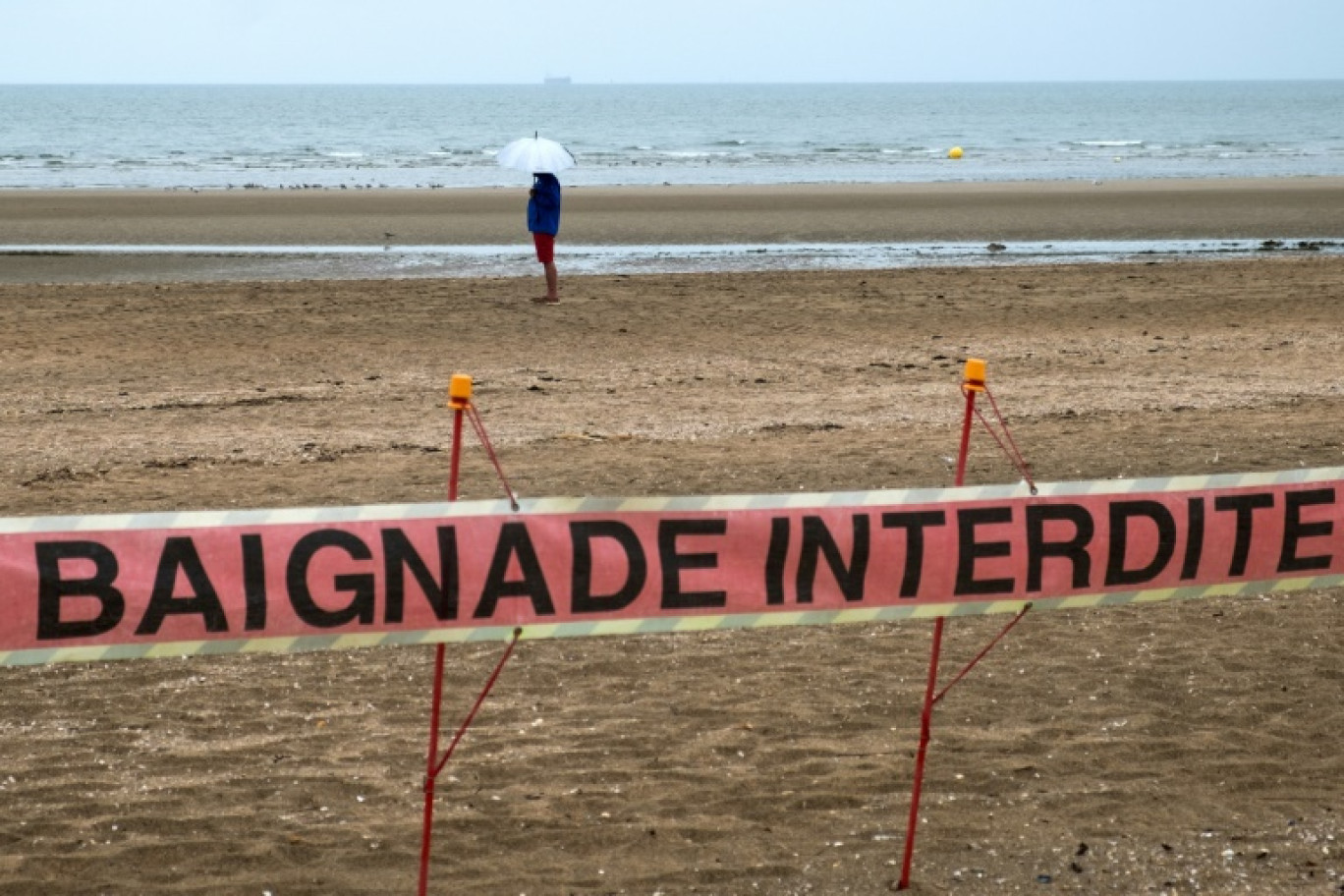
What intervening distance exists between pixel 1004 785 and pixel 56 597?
3.11 meters

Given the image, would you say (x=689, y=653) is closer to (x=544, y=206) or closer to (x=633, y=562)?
(x=633, y=562)

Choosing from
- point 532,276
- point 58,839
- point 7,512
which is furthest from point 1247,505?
point 532,276

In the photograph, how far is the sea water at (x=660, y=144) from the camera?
4675cm

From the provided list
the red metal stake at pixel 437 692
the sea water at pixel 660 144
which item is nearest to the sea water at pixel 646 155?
the sea water at pixel 660 144

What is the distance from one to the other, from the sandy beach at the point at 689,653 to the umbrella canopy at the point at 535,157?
59.8 inches

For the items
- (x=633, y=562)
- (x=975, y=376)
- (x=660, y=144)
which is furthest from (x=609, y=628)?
(x=660, y=144)

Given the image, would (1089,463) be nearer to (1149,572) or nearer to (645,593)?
(1149,572)

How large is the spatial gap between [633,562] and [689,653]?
8.04ft

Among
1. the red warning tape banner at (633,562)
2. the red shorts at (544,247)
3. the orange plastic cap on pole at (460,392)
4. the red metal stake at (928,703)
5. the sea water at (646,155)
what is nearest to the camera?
the red warning tape banner at (633,562)

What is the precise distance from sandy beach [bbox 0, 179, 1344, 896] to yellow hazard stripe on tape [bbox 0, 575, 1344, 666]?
87 centimetres

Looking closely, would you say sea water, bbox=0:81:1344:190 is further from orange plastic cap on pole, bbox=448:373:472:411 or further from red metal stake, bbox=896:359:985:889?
orange plastic cap on pole, bbox=448:373:472:411

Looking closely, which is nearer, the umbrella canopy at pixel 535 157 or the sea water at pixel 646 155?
the umbrella canopy at pixel 535 157

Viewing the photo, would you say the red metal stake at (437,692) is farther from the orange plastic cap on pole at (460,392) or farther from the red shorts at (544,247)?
the red shorts at (544,247)

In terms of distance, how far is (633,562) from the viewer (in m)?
4.44
